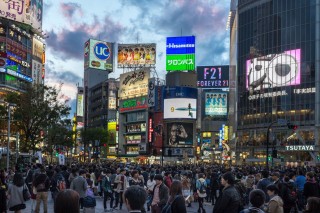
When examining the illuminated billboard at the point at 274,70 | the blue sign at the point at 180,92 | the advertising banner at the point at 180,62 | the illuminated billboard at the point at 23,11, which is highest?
the illuminated billboard at the point at 23,11

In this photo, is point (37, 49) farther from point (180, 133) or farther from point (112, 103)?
point (180, 133)

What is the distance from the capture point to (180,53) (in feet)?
383

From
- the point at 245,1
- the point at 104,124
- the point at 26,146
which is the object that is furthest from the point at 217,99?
the point at 26,146

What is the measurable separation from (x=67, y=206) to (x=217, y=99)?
130386 millimetres

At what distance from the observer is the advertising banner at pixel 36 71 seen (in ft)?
364

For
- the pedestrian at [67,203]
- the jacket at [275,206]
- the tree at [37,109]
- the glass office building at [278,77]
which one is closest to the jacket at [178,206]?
the jacket at [275,206]

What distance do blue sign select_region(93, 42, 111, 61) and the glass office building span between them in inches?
2925

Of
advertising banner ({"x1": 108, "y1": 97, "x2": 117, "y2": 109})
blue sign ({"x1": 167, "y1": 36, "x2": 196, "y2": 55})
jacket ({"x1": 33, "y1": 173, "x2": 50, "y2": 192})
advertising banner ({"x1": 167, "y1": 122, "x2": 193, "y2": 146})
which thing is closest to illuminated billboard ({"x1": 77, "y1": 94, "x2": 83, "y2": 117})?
advertising banner ({"x1": 108, "y1": 97, "x2": 117, "y2": 109})

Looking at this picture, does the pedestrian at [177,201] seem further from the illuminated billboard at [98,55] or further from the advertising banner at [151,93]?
the illuminated billboard at [98,55]

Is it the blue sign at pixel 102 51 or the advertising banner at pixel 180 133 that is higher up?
the blue sign at pixel 102 51

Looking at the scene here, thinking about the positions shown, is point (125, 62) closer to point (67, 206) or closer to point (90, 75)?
point (90, 75)

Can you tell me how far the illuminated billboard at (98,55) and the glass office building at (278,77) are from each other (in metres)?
73.5

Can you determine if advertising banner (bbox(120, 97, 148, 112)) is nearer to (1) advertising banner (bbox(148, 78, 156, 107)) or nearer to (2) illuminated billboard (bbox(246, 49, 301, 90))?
(1) advertising banner (bbox(148, 78, 156, 107))

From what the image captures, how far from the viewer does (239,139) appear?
95562 millimetres
